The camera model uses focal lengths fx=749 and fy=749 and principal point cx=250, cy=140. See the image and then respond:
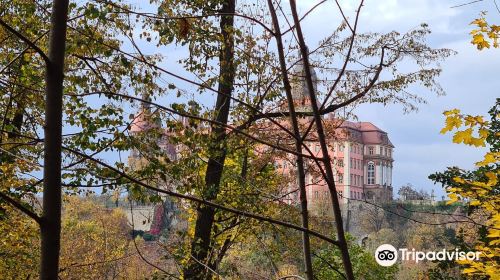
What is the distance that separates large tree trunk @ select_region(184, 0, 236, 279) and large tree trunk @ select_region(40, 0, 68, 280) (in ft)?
18.0

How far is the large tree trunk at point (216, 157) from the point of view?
7648mm

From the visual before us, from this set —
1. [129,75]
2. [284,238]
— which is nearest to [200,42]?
[129,75]

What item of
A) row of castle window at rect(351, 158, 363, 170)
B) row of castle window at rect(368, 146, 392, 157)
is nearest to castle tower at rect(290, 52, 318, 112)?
row of castle window at rect(351, 158, 363, 170)

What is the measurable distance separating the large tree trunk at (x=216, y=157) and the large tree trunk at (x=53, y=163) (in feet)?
18.0

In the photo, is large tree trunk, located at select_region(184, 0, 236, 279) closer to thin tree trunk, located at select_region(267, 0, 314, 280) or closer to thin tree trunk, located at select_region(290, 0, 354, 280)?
thin tree trunk, located at select_region(267, 0, 314, 280)

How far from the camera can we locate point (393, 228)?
211 ft

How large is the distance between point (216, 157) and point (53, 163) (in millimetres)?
6246

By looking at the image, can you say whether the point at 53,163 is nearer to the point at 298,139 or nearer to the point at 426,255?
Result: the point at 298,139

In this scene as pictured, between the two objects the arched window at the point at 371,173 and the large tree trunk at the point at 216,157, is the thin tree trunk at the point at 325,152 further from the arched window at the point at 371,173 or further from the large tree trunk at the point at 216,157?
the arched window at the point at 371,173

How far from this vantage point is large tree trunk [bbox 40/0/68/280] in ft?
5.00

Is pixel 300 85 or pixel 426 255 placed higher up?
pixel 300 85

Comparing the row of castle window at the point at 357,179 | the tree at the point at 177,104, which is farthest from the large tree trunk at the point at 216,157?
the row of castle window at the point at 357,179

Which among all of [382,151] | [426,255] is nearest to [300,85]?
[426,255]

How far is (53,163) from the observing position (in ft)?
5.08
